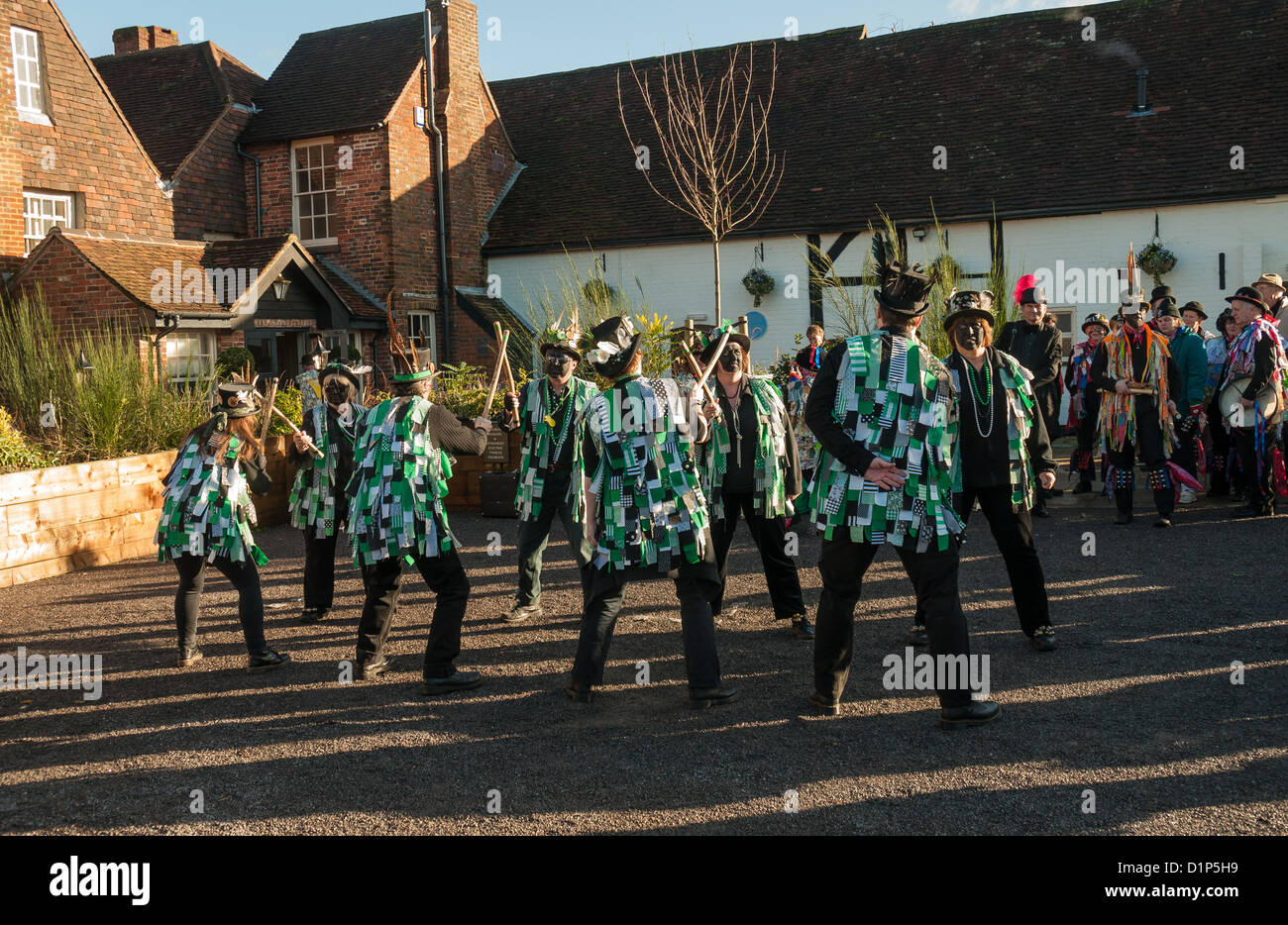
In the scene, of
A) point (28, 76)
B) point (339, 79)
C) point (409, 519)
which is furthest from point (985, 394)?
point (339, 79)

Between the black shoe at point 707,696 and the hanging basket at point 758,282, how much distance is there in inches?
640

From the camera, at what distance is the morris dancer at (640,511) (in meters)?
5.53

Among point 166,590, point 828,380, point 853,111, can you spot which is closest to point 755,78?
point 853,111

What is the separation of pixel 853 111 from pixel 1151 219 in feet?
20.2

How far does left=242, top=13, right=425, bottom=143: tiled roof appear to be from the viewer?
70.8 ft

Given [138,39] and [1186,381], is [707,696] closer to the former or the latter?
[1186,381]

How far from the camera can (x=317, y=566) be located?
25.3 feet

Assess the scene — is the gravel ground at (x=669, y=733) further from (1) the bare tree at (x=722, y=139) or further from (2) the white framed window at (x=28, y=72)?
(1) the bare tree at (x=722, y=139)

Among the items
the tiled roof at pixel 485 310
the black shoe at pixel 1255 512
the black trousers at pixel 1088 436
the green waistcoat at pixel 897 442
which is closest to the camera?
the green waistcoat at pixel 897 442

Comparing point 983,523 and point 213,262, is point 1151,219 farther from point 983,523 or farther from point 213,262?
point 213,262

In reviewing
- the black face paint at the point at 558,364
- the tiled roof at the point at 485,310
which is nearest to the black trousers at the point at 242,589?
the black face paint at the point at 558,364

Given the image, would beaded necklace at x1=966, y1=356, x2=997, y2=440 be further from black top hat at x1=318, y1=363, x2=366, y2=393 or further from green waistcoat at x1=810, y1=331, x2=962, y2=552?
black top hat at x1=318, y1=363, x2=366, y2=393

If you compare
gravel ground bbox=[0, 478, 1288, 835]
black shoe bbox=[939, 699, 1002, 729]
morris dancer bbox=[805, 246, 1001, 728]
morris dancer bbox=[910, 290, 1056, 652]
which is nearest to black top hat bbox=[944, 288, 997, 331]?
morris dancer bbox=[910, 290, 1056, 652]

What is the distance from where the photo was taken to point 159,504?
428 inches
